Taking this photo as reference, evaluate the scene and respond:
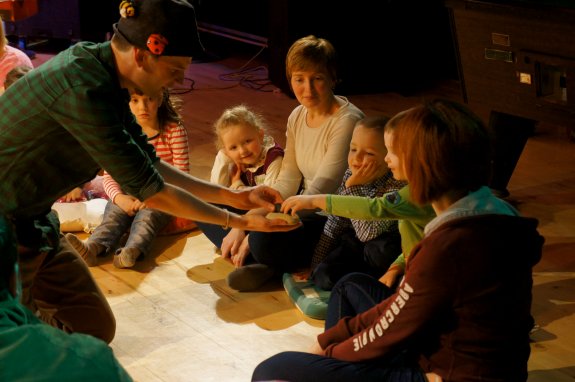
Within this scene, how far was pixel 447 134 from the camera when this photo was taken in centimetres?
211

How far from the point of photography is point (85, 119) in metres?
2.36

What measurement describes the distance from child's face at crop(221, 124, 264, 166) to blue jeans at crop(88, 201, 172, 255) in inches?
16.8

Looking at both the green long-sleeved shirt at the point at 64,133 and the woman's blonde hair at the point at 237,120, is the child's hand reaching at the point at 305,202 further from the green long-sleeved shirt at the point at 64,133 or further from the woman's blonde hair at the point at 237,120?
the woman's blonde hair at the point at 237,120

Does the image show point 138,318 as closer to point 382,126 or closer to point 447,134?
point 382,126

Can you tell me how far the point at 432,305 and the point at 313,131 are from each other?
1685mm

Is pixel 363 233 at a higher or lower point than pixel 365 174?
lower

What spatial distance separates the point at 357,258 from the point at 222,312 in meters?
0.54

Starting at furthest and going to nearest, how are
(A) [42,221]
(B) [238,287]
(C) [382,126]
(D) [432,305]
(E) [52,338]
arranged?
(B) [238,287], (C) [382,126], (A) [42,221], (D) [432,305], (E) [52,338]

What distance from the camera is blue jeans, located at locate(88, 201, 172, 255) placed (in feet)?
12.6

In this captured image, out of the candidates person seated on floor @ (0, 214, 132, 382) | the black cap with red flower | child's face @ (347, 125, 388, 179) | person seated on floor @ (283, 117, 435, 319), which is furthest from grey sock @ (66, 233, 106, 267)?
person seated on floor @ (0, 214, 132, 382)

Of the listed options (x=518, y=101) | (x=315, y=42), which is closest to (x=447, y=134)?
(x=315, y=42)

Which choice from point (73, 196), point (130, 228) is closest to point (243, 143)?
point (130, 228)

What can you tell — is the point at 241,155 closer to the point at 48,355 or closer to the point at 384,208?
the point at 384,208

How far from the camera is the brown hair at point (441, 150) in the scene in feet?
6.91
